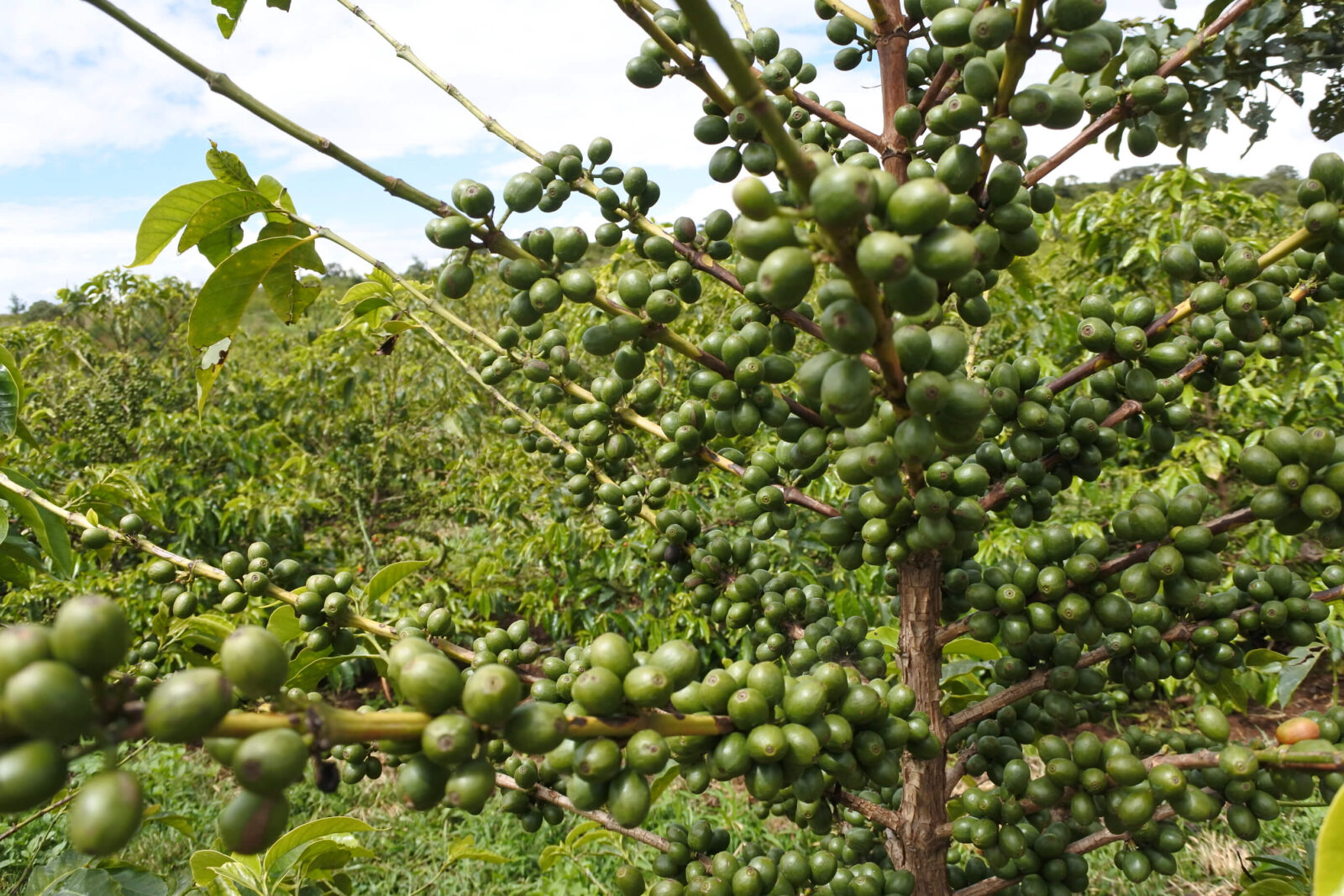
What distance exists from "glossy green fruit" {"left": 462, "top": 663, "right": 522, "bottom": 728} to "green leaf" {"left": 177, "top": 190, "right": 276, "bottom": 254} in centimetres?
110

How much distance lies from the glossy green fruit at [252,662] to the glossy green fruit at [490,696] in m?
0.18

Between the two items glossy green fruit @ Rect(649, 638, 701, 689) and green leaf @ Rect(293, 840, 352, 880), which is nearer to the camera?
glossy green fruit @ Rect(649, 638, 701, 689)

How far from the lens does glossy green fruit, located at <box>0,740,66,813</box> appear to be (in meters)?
0.59

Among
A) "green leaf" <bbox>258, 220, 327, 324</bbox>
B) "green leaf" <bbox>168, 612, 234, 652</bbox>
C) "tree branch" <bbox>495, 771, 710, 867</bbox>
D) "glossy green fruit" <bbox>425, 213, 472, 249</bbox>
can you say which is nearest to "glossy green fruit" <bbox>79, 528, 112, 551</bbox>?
"green leaf" <bbox>168, 612, 234, 652</bbox>

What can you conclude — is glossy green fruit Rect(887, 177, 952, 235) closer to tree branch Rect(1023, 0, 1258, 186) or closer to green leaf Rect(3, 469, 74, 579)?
tree branch Rect(1023, 0, 1258, 186)

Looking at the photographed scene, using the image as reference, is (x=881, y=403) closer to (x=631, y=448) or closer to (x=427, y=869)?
(x=631, y=448)

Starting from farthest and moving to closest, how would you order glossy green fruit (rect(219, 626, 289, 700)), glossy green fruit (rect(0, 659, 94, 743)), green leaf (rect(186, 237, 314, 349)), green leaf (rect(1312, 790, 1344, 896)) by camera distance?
green leaf (rect(186, 237, 314, 349))
green leaf (rect(1312, 790, 1344, 896))
glossy green fruit (rect(219, 626, 289, 700))
glossy green fruit (rect(0, 659, 94, 743))

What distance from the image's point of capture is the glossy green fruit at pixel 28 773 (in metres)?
0.59

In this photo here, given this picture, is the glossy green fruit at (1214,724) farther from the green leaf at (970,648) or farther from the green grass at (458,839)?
the green grass at (458,839)

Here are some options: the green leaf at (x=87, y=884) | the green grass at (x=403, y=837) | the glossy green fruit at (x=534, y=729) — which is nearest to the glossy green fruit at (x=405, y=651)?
the glossy green fruit at (x=534, y=729)

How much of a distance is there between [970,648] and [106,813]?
1.91 meters

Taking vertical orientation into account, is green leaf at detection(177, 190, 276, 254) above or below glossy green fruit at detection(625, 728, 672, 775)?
above

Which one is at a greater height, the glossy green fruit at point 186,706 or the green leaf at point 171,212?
the green leaf at point 171,212

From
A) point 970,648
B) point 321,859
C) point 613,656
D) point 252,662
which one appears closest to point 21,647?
point 252,662
